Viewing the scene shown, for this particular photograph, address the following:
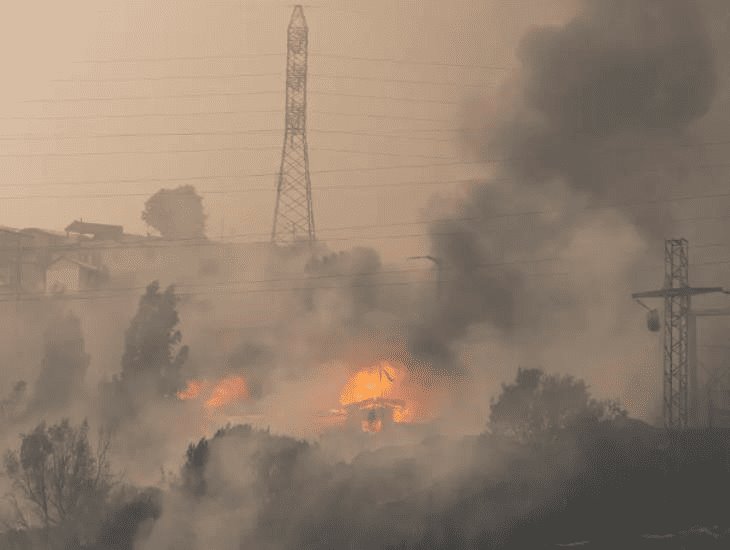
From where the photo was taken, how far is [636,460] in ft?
242

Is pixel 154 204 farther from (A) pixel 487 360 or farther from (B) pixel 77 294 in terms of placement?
(A) pixel 487 360

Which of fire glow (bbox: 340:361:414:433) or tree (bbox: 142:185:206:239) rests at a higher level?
tree (bbox: 142:185:206:239)

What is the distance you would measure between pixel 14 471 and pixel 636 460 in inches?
1464

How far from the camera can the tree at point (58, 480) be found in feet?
260

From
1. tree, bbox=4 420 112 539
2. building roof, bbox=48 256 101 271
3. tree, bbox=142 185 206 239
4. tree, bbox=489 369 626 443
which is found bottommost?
tree, bbox=4 420 112 539

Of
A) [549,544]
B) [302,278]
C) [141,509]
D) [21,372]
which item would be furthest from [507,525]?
[21,372]

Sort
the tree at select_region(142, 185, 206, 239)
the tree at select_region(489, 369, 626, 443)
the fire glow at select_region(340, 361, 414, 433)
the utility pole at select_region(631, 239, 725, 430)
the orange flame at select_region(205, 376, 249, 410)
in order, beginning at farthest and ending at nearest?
1. the tree at select_region(142, 185, 206, 239)
2. the orange flame at select_region(205, 376, 249, 410)
3. the fire glow at select_region(340, 361, 414, 433)
4. the tree at select_region(489, 369, 626, 443)
5. the utility pole at select_region(631, 239, 725, 430)

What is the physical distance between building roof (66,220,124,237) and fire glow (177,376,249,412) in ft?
131

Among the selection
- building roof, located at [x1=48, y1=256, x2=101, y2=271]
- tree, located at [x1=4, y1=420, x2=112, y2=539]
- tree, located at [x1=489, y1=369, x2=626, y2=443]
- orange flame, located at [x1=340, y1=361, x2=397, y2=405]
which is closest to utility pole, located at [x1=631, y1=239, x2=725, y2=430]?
tree, located at [x1=489, y1=369, x2=626, y2=443]

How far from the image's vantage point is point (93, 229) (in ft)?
449

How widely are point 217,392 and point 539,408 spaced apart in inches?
1016

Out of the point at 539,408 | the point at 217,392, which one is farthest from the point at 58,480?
the point at 539,408

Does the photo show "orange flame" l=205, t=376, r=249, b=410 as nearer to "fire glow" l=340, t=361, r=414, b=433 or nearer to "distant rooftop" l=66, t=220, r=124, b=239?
"fire glow" l=340, t=361, r=414, b=433

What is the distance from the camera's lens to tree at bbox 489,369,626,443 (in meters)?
82.8
